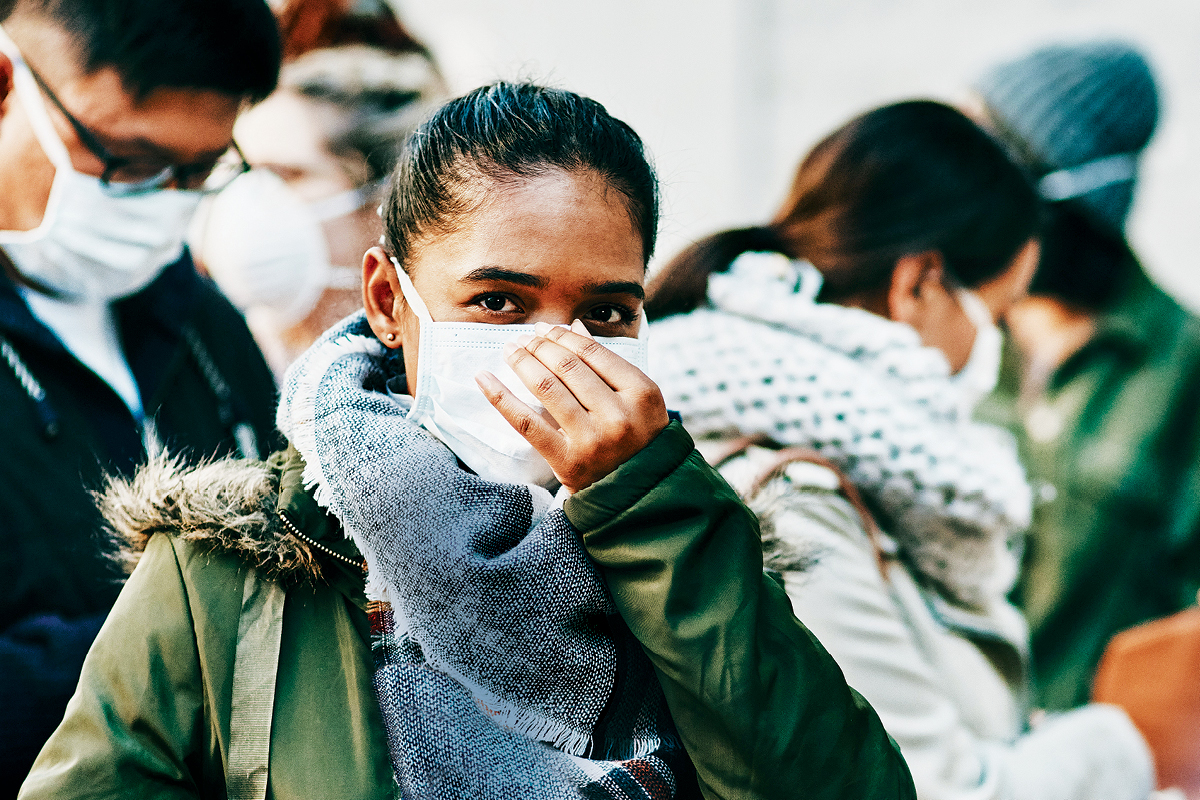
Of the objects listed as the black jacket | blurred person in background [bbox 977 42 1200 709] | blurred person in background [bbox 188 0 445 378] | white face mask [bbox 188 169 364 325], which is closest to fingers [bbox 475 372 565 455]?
the black jacket

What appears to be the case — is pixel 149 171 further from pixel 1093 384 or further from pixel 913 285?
pixel 1093 384

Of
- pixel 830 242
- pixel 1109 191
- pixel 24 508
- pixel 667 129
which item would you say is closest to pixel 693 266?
pixel 830 242

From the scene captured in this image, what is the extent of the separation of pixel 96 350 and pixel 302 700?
1309 millimetres

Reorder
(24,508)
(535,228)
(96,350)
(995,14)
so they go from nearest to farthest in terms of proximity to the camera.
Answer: (535,228)
(24,508)
(96,350)
(995,14)

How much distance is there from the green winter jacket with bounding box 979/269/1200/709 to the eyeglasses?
328 centimetres

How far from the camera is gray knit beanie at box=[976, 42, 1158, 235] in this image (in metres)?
4.04

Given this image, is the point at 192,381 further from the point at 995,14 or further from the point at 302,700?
→ the point at 995,14

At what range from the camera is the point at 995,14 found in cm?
450

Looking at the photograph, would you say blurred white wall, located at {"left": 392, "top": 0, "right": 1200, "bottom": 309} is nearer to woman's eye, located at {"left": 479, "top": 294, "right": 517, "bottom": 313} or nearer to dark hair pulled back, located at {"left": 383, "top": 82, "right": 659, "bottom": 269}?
dark hair pulled back, located at {"left": 383, "top": 82, "right": 659, "bottom": 269}

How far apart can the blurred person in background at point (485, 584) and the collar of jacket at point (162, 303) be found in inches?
30.9

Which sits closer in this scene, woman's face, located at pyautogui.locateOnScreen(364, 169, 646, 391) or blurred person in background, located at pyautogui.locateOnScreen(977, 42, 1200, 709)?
woman's face, located at pyautogui.locateOnScreen(364, 169, 646, 391)

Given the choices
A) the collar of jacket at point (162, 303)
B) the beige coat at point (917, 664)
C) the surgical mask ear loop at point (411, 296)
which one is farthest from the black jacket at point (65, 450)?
the beige coat at point (917, 664)

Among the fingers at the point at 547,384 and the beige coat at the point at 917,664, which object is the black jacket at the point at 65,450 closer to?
the fingers at the point at 547,384

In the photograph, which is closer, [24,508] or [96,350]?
[24,508]
